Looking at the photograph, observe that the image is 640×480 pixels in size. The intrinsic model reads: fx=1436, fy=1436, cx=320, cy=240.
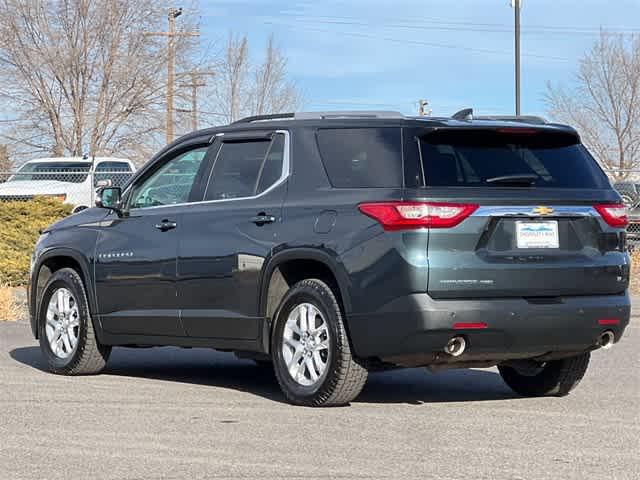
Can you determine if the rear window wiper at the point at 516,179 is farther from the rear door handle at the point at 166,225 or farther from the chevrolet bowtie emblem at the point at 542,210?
the rear door handle at the point at 166,225

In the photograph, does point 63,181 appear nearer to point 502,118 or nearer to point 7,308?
point 7,308

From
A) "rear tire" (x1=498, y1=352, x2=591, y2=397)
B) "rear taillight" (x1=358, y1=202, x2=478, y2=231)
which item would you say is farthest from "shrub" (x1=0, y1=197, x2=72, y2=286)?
"rear taillight" (x1=358, y1=202, x2=478, y2=231)

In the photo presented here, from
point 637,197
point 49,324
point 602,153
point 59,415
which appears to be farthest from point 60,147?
point 59,415

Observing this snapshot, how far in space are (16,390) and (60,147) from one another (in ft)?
101

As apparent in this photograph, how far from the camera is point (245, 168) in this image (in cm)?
983

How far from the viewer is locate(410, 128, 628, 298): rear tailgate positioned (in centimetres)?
852

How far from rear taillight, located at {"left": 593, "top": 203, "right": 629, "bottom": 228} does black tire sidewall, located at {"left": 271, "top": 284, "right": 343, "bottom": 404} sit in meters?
1.82

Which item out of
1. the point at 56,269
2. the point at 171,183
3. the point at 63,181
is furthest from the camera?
the point at 63,181

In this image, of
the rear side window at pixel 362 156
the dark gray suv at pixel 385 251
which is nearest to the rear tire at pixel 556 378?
the dark gray suv at pixel 385 251

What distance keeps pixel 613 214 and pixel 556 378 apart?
1.30m

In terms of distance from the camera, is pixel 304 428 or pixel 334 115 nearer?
pixel 304 428

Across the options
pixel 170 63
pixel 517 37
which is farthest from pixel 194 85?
pixel 517 37

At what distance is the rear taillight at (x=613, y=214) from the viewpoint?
912 cm

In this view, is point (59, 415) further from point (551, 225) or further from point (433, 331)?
point (551, 225)
